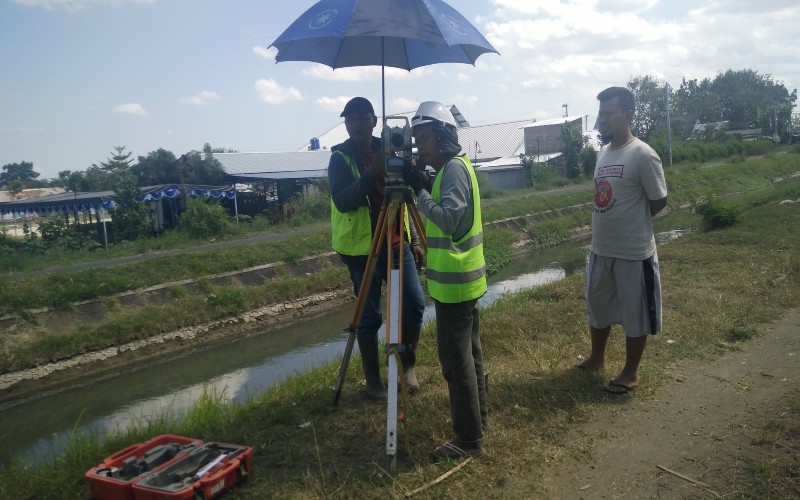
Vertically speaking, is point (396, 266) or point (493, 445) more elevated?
point (396, 266)

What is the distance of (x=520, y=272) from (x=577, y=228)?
25.3 ft

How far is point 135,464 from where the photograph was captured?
10.0 feet

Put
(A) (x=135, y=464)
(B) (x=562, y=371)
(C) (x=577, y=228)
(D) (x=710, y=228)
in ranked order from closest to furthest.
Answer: (A) (x=135, y=464), (B) (x=562, y=371), (D) (x=710, y=228), (C) (x=577, y=228)

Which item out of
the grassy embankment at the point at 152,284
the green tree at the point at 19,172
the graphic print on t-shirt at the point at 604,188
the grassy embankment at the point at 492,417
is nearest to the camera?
the grassy embankment at the point at 492,417

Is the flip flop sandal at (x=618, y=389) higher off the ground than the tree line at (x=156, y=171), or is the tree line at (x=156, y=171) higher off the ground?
the tree line at (x=156, y=171)

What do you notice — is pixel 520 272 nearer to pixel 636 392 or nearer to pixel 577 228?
pixel 577 228

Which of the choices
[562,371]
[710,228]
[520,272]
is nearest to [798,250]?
[710,228]

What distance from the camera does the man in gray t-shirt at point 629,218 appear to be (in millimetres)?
3889

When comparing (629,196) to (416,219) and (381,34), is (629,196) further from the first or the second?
(381,34)

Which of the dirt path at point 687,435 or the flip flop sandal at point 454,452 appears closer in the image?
the dirt path at point 687,435

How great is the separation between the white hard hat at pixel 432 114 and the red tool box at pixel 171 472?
75.5 inches

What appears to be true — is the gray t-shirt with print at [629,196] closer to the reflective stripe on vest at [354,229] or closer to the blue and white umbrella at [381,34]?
the blue and white umbrella at [381,34]

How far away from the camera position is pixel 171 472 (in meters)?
2.96

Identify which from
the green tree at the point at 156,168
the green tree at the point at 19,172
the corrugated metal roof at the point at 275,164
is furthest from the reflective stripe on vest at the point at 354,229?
the green tree at the point at 19,172
